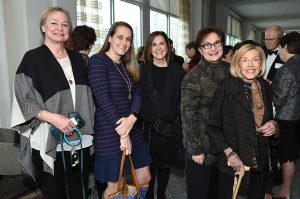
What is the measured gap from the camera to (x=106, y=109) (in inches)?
64.4

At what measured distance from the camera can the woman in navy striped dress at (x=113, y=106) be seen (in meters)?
→ 1.64

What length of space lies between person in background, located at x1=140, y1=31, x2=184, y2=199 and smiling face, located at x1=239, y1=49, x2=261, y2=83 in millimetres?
573

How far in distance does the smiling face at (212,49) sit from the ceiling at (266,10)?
28.3 ft

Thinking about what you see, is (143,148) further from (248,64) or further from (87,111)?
(248,64)

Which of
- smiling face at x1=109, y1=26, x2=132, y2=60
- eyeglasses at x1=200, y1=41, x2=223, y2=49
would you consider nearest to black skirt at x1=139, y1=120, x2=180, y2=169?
smiling face at x1=109, y1=26, x2=132, y2=60

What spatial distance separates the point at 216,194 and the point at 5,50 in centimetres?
261

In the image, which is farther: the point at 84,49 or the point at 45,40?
the point at 84,49

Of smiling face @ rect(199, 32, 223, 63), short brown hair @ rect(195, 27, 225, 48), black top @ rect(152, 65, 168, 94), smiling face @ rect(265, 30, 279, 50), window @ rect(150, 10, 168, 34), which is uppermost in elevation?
window @ rect(150, 10, 168, 34)

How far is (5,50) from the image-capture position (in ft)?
10.2

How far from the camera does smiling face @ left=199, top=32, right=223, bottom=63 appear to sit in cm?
176

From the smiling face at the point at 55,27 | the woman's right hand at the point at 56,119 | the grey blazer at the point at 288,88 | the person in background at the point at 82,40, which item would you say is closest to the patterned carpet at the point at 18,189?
the person in background at the point at 82,40

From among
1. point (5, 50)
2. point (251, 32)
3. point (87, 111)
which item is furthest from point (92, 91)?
point (251, 32)

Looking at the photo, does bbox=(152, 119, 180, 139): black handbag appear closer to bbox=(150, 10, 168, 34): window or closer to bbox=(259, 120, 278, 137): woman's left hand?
bbox=(259, 120, 278, 137): woman's left hand

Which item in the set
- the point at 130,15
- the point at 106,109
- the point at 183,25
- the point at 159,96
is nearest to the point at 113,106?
the point at 106,109
